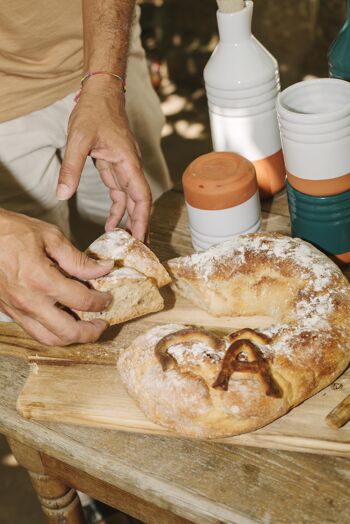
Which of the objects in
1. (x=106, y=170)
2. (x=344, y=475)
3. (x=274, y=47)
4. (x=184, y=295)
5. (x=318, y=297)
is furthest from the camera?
(x=274, y=47)

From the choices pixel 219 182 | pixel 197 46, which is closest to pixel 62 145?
pixel 219 182

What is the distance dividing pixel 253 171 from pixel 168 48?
3809 mm

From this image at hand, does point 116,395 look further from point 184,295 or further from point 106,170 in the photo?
point 106,170

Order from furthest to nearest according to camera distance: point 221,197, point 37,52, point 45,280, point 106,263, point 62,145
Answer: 1. point 62,145
2. point 37,52
3. point 221,197
4. point 106,263
5. point 45,280

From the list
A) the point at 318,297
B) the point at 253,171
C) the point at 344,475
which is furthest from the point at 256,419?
the point at 253,171

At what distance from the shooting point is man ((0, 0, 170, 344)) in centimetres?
133

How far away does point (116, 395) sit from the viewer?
1.34m

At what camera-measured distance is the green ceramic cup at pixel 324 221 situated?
1.46 m

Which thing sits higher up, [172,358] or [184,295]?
[172,358]

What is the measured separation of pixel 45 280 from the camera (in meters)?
1.30

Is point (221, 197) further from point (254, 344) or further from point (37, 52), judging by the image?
point (37, 52)

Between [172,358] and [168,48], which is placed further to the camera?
[168,48]

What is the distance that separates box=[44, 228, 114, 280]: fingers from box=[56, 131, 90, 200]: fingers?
155 mm

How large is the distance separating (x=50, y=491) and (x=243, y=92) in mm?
995
